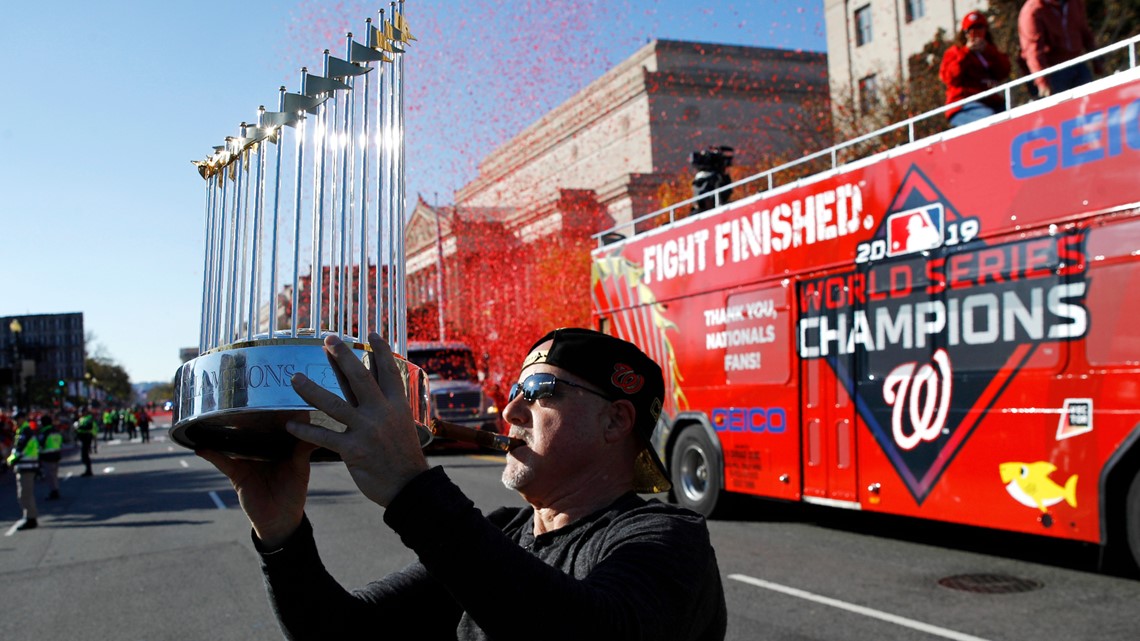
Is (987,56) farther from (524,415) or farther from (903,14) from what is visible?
(903,14)

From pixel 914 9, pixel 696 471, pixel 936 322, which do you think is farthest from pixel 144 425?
pixel 936 322

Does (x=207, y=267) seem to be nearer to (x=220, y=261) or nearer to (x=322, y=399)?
(x=220, y=261)

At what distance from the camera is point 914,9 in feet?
125

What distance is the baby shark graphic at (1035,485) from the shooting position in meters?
7.01

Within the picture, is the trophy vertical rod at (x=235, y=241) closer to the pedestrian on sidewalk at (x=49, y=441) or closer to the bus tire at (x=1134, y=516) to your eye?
the bus tire at (x=1134, y=516)

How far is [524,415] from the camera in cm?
226

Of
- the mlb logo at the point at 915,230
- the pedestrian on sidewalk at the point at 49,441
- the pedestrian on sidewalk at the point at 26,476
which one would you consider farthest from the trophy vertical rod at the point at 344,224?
the pedestrian on sidewalk at the point at 49,441

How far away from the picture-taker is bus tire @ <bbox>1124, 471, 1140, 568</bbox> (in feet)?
21.7

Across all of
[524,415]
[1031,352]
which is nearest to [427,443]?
[524,415]

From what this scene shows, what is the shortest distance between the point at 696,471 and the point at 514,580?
10.4m

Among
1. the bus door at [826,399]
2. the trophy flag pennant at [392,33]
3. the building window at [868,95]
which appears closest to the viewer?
the trophy flag pennant at [392,33]

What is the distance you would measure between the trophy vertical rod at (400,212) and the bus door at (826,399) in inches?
303

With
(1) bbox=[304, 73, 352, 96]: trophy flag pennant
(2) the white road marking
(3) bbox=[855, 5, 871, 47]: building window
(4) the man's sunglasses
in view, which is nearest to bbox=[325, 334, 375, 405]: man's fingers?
(1) bbox=[304, 73, 352, 96]: trophy flag pennant

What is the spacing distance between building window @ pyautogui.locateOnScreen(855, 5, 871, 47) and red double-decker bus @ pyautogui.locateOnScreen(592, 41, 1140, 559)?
104 feet
